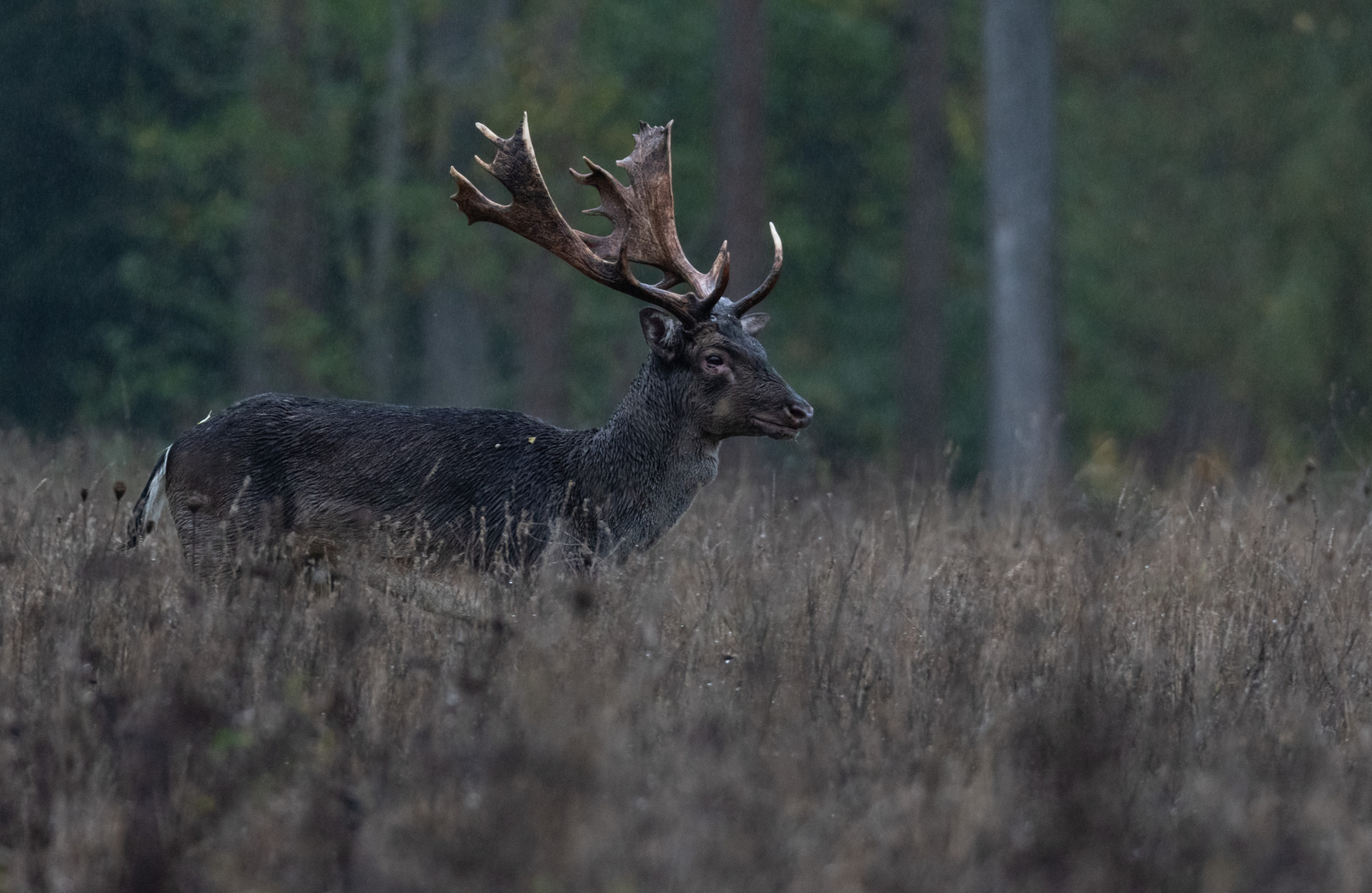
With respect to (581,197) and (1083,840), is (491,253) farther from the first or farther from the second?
(1083,840)

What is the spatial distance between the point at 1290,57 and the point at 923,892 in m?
24.1

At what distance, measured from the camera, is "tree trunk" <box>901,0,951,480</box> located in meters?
22.3

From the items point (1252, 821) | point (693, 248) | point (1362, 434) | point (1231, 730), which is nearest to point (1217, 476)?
point (1231, 730)

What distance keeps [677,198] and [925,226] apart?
5166mm

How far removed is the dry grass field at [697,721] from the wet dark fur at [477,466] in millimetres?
214

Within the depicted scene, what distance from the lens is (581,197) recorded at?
2331cm

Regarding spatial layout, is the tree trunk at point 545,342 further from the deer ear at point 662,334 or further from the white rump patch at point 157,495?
the white rump patch at point 157,495

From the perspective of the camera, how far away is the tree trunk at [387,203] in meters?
24.0

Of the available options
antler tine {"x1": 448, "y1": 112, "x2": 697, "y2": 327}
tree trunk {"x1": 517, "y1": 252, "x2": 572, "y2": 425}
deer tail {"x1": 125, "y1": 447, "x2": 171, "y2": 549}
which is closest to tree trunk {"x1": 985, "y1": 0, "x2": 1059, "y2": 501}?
tree trunk {"x1": 517, "y1": 252, "x2": 572, "y2": 425}

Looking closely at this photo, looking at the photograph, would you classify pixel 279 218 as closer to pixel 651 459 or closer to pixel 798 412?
pixel 651 459

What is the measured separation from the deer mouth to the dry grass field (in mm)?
475

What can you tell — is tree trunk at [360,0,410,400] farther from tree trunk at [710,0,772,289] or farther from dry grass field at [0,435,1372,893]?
dry grass field at [0,435,1372,893]

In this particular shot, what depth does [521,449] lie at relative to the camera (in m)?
7.36

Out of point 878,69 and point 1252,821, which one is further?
point 878,69
